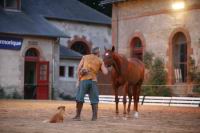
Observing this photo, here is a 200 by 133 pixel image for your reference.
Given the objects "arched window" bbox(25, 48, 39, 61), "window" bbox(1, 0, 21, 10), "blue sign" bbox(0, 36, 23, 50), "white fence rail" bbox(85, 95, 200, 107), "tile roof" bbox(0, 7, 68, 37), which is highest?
"window" bbox(1, 0, 21, 10)

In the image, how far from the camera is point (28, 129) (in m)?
12.4

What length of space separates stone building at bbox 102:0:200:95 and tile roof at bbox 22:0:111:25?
7.63m

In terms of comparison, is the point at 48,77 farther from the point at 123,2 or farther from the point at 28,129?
the point at 28,129

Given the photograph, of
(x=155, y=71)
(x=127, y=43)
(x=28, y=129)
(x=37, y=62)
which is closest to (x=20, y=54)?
(x=37, y=62)

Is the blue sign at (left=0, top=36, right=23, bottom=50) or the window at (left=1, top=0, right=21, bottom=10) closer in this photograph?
the blue sign at (left=0, top=36, right=23, bottom=50)

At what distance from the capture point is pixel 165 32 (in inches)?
1313

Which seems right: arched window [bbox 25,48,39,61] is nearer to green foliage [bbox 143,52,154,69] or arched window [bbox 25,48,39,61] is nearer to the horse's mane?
green foliage [bbox 143,52,154,69]

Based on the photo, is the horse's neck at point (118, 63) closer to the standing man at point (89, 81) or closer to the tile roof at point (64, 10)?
the standing man at point (89, 81)

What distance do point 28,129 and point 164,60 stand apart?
848 inches

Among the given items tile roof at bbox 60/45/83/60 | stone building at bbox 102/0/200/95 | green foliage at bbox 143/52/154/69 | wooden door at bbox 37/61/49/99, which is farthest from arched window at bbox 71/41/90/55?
green foliage at bbox 143/52/154/69

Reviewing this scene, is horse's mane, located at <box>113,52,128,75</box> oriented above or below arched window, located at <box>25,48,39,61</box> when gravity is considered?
below

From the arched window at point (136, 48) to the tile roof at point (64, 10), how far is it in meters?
9.38

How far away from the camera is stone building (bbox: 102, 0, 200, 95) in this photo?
3160 centimetres

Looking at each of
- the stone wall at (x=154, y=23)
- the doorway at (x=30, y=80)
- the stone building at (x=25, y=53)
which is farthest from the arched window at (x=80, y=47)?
the stone wall at (x=154, y=23)
